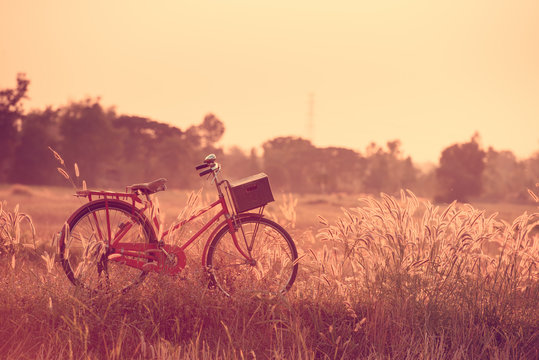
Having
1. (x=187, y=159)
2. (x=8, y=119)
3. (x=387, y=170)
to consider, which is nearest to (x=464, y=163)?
(x=387, y=170)

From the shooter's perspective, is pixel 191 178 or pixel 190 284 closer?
pixel 190 284

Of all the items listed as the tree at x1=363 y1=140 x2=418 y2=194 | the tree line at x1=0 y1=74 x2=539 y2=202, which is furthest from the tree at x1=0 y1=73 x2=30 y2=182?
the tree at x1=363 y1=140 x2=418 y2=194

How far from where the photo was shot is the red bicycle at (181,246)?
4906 millimetres

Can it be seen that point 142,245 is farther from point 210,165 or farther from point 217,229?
point 210,165

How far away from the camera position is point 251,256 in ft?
17.2

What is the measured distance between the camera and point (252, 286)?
4.79 m

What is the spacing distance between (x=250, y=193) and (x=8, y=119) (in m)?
37.0

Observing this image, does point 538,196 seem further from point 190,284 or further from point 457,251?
point 190,284

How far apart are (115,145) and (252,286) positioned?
42.4 m

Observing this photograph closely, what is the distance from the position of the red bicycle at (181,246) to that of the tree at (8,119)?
35722 millimetres

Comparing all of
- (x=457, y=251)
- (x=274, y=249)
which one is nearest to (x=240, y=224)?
(x=274, y=249)

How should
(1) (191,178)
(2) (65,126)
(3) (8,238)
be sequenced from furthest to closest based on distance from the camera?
(1) (191,178), (2) (65,126), (3) (8,238)

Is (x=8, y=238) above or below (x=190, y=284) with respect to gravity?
above

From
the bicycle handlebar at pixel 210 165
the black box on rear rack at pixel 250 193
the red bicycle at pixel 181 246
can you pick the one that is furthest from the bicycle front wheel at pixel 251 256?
the bicycle handlebar at pixel 210 165
